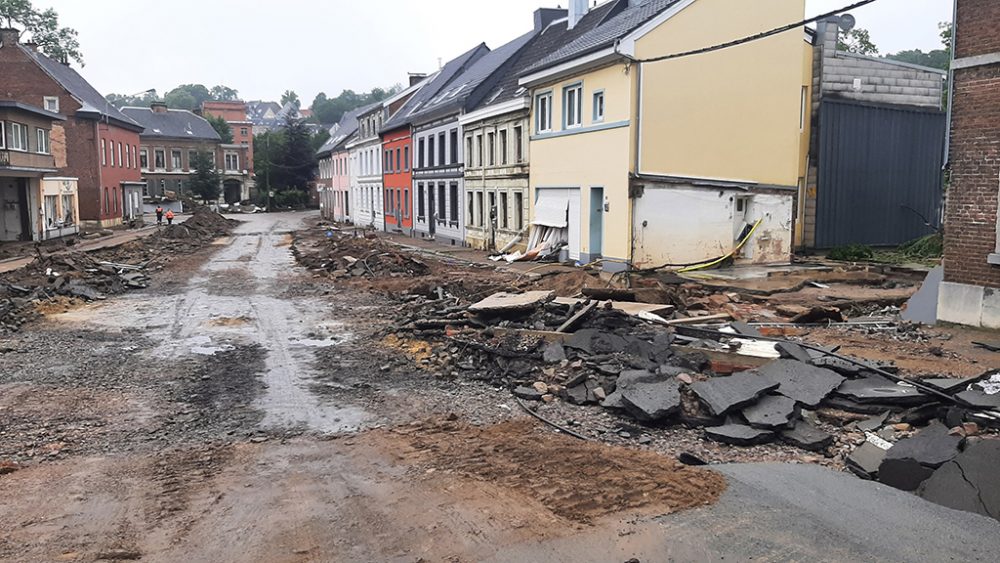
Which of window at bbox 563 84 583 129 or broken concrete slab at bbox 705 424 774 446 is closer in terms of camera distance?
broken concrete slab at bbox 705 424 774 446

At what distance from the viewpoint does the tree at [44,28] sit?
6606 cm

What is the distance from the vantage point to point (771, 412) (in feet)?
27.2

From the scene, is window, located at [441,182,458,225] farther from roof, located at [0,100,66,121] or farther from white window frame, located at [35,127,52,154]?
white window frame, located at [35,127,52,154]

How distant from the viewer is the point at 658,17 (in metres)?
21.6

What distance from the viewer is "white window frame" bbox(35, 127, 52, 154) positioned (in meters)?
37.5

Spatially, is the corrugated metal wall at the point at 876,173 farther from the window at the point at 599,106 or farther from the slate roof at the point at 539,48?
the slate roof at the point at 539,48

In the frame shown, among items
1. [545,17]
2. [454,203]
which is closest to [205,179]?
[454,203]

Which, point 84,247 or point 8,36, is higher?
point 8,36

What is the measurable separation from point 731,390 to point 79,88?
5546cm

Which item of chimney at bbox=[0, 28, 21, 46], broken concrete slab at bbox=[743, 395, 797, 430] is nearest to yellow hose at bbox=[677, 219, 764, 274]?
broken concrete slab at bbox=[743, 395, 797, 430]

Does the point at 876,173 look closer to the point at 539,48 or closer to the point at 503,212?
the point at 503,212

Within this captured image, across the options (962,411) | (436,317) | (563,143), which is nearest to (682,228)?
(563,143)

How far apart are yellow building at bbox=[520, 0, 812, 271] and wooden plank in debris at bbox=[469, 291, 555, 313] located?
826 cm

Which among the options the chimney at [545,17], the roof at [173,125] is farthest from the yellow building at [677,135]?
the roof at [173,125]
